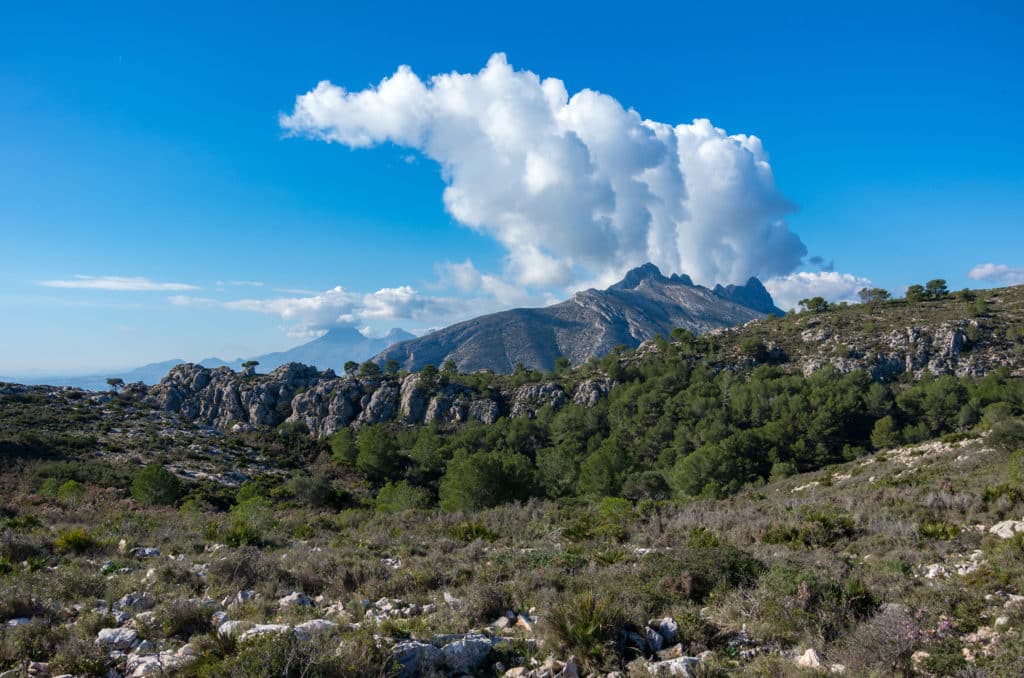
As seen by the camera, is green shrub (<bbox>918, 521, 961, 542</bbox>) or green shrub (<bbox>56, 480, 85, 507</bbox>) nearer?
green shrub (<bbox>918, 521, 961, 542</bbox>)

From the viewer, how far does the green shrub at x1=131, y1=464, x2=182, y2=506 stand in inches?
1070

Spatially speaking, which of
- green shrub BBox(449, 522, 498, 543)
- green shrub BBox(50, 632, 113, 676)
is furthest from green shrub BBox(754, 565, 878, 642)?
green shrub BBox(50, 632, 113, 676)

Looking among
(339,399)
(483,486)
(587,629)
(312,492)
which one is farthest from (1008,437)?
(339,399)

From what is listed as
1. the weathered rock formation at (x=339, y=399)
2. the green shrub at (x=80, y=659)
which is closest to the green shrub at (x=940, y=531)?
the green shrub at (x=80, y=659)

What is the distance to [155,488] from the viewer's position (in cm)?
2773

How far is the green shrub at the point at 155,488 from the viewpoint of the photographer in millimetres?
27188

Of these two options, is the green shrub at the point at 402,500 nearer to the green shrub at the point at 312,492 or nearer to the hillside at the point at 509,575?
the hillside at the point at 509,575

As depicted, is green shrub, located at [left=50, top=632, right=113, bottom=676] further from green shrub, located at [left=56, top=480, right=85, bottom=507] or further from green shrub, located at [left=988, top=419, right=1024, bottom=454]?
green shrub, located at [left=988, top=419, right=1024, bottom=454]

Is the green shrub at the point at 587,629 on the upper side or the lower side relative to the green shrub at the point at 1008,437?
upper

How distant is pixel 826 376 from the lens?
206ft

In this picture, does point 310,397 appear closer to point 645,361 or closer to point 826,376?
point 645,361

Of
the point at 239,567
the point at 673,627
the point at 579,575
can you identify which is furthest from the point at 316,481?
the point at 673,627

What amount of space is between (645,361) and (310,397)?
57828 mm

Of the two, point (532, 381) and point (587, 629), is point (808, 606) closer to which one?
point (587, 629)
